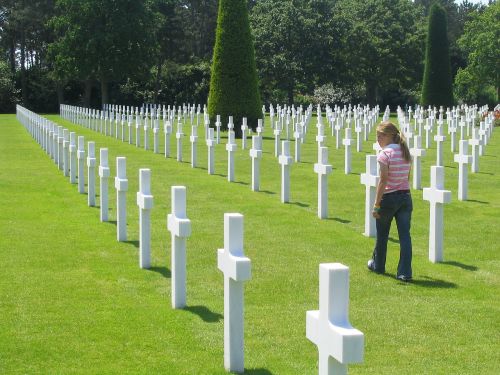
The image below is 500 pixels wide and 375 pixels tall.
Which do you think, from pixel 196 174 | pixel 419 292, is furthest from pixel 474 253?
pixel 196 174

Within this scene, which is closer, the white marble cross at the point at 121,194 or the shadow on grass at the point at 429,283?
the shadow on grass at the point at 429,283

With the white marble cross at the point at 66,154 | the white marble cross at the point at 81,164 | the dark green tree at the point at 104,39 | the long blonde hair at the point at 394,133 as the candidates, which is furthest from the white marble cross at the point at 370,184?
the dark green tree at the point at 104,39

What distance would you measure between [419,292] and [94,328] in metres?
2.99

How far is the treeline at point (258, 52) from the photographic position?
5909 centimetres

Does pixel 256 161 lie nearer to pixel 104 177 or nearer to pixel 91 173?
pixel 91 173

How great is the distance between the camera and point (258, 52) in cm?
6119

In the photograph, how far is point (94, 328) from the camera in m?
7.05

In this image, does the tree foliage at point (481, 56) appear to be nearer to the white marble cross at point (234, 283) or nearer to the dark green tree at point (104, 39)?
the dark green tree at point (104, 39)

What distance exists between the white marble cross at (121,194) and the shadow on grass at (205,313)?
298 centimetres

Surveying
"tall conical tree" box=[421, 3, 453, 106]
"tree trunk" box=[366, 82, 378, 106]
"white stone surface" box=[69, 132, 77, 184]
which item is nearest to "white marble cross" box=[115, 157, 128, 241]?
"white stone surface" box=[69, 132, 77, 184]

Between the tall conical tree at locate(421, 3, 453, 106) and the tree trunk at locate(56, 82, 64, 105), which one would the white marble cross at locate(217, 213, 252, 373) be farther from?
the tree trunk at locate(56, 82, 64, 105)

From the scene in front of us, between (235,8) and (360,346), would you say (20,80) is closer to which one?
(235,8)

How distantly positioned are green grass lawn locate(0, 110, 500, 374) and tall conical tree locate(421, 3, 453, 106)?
36175 millimetres

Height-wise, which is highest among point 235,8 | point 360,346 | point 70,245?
point 235,8
